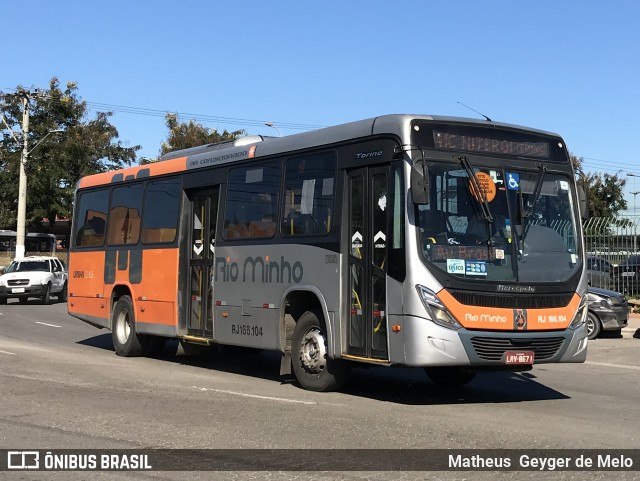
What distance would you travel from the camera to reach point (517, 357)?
31.7 ft

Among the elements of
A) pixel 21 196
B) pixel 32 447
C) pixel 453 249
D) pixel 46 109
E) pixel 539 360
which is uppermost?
pixel 46 109

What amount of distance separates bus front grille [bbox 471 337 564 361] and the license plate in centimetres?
4

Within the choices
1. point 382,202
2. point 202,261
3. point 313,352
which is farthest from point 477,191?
point 202,261

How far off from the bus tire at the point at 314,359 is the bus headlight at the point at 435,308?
1.79 m

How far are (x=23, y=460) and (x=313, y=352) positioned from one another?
15.1 feet

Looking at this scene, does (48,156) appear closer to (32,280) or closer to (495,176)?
(32,280)

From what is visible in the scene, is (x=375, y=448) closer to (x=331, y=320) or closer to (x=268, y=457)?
(x=268, y=457)

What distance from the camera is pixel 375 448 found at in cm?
746

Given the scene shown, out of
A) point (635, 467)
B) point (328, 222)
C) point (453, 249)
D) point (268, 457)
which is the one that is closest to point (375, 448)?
point (268, 457)

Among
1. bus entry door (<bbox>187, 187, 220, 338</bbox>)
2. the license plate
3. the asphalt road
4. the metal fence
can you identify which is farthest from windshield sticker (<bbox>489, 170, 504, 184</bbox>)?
the metal fence

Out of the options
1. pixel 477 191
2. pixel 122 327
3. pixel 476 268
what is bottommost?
pixel 122 327

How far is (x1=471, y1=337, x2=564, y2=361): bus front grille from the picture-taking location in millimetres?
9531

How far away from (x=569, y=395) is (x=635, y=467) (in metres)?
4.27

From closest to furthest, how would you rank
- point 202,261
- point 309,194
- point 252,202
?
point 309,194
point 252,202
point 202,261
